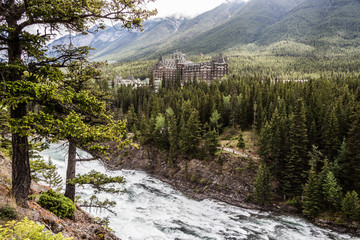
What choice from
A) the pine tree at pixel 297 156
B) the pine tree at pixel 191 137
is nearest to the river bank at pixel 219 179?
the pine tree at pixel 191 137

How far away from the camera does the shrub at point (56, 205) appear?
12.6 m

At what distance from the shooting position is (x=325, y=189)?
3756 centimetres

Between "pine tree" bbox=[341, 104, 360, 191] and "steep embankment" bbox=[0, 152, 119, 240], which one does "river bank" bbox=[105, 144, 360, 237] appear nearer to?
"pine tree" bbox=[341, 104, 360, 191]

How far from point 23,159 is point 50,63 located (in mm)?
4415

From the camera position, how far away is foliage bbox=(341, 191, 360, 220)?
3416cm

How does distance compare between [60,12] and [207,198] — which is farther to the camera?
[207,198]

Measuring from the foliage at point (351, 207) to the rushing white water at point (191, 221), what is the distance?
3.75 meters

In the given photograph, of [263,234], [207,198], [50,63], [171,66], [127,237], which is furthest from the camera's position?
[171,66]

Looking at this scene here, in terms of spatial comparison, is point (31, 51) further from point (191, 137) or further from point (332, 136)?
point (332, 136)

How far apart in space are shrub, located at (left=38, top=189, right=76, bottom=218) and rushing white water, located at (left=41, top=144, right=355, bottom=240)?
46.5 feet

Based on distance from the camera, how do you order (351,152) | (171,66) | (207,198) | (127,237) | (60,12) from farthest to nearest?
1. (171,66)
2. (207,198)
3. (351,152)
4. (127,237)
5. (60,12)

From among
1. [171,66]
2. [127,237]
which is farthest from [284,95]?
[171,66]

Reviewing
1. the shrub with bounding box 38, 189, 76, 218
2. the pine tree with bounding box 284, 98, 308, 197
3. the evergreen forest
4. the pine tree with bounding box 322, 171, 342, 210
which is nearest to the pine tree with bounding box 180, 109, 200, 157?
the evergreen forest

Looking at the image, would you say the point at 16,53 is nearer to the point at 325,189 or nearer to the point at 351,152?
the point at 325,189
